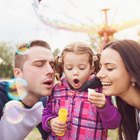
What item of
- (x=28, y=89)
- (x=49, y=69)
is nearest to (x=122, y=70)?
(x=49, y=69)

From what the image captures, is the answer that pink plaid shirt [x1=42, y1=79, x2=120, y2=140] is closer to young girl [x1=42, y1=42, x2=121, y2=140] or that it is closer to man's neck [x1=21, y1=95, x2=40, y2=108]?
young girl [x1=42, y1=42, x2=121, y2=140]

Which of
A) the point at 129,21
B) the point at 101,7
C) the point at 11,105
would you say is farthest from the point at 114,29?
the point at 11,105

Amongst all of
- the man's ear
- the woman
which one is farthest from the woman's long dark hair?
the man's ear

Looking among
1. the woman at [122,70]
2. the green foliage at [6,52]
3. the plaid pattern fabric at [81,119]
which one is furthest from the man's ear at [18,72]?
the green foliage at [6,52]

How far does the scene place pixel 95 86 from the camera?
2.45m

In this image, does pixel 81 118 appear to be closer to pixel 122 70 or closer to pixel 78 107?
pixel 78 107

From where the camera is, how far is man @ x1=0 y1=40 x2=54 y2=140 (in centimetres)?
254

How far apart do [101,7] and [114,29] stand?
990mm

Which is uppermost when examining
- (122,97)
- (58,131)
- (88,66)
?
(88,66)

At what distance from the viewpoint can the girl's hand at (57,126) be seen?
2.31 meters

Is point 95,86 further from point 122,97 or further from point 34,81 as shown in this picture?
point 34,81

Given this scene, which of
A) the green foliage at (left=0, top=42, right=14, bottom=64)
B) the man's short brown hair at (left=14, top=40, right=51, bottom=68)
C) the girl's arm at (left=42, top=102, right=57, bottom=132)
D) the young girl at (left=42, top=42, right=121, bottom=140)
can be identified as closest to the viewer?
the young girl at (left=42, top=42, right=121, bottom=140)

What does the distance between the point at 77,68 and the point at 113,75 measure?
24 centimetres

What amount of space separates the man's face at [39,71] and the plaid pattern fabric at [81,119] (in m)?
0.16
